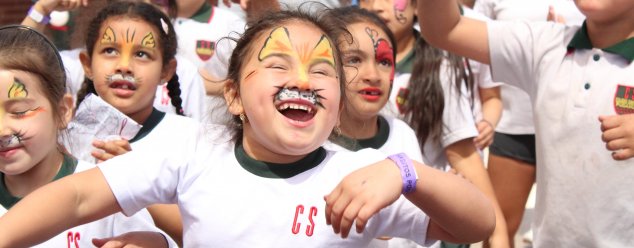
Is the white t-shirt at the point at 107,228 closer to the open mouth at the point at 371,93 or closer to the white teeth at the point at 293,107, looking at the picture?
the white teeth at the point at 293,107

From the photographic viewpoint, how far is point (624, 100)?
263 cm

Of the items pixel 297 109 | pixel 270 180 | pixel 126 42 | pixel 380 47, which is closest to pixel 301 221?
pixel 270 180

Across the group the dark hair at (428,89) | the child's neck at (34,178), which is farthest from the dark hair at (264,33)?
the dark hair at (428,89)

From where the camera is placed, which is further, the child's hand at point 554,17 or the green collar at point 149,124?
the child's hand at point 554,17

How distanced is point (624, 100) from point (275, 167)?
116cm

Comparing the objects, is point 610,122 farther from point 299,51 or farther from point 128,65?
point 128,65

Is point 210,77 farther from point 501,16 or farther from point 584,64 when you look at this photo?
point 584,64

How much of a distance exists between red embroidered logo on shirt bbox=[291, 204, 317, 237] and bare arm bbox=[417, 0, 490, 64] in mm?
1007

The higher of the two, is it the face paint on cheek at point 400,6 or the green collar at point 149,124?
the face paint on cheek at point 400,6

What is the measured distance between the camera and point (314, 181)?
2115 millimetres

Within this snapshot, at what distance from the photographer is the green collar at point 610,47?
267 centimetres

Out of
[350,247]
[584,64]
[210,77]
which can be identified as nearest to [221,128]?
[350,247]

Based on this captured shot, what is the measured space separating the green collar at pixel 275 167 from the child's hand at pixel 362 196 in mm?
314

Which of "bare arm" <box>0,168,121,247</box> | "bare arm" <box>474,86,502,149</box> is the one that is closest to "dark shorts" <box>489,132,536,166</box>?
"bare arm" <box>474,86,502,149</box>
